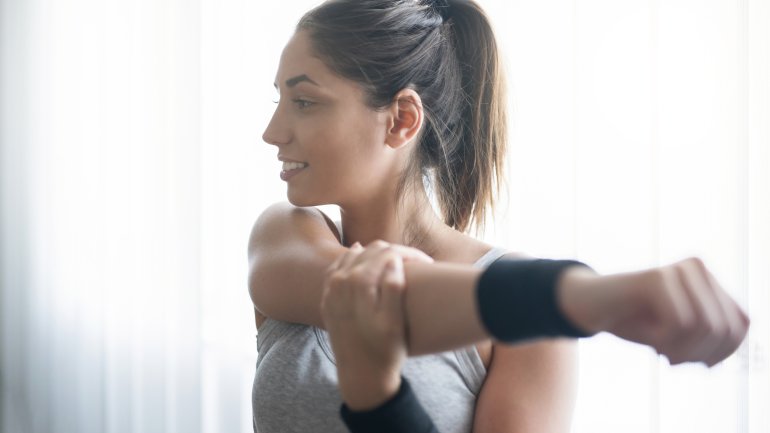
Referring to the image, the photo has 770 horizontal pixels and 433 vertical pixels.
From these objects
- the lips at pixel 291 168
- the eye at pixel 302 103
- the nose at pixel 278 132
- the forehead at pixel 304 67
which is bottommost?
the lips at pixel 291 168

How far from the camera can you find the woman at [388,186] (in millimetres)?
974

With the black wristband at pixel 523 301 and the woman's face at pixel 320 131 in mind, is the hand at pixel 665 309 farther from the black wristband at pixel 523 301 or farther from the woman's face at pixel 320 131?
the woman's face at pixel 320 131

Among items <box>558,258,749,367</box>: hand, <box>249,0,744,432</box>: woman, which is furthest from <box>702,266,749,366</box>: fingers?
<box>249,0,744,432</box>: woman

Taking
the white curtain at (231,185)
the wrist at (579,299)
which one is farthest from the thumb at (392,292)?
the white curtain at (231,185)

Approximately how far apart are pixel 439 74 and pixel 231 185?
112 centimetres

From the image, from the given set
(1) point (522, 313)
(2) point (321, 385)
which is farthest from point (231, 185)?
(1) point (522, 313)

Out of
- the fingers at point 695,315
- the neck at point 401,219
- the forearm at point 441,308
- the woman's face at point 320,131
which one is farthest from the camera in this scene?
the neck at point 401,219

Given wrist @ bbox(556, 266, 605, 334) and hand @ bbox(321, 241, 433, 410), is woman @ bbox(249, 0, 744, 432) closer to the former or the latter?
hand @ bbox(321, 241, 433, 410)

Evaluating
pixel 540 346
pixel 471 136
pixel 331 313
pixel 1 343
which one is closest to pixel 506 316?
pixel 331 313

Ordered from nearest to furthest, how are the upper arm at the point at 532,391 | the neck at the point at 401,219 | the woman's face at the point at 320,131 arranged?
the upper arm at the point at 532,391 < the woman's face at the point at 320,131 < the neck at the point at 401,219

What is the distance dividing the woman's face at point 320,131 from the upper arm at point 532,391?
329 millimetres

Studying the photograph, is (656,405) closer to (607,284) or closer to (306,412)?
(306,412)

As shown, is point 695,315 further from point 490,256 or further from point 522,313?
point 490,256

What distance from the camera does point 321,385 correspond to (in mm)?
981
